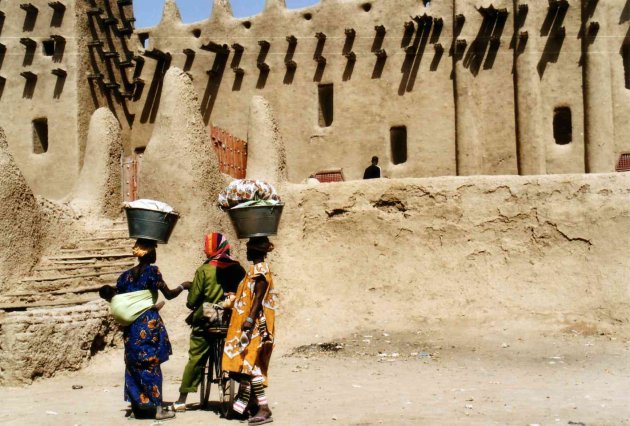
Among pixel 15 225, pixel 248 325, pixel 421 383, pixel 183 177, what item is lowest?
pixel 421 383

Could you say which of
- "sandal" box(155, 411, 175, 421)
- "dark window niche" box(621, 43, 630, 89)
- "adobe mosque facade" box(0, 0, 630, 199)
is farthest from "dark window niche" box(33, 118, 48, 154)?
"sandal" box(155, 411, 175, 421)

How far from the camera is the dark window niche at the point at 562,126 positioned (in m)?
16.8

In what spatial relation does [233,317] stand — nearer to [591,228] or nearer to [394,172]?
[591,228]

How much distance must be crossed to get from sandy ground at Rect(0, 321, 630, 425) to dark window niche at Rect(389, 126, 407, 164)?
24.3 ft

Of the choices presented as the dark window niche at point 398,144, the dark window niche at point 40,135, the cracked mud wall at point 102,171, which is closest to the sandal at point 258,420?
the cracked mud wall at point 102,171

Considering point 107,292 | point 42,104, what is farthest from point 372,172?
point 107,292

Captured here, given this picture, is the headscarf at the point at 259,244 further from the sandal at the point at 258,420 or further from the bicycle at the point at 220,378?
the sandal at the point at 258,420

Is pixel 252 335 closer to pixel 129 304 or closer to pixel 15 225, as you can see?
pixel 129 304

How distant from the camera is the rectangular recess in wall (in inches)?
726

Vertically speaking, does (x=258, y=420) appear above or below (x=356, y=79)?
below

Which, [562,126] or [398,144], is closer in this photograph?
[562,126]

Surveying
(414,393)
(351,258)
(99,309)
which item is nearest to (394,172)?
(351,258)

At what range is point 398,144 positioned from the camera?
18.2 meters

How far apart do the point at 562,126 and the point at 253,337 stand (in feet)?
40.9
